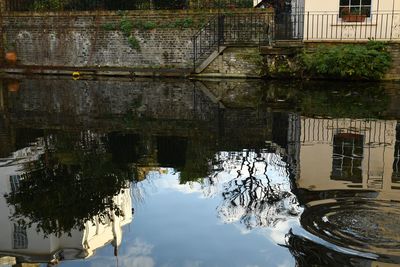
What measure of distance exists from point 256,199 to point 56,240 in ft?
8.03

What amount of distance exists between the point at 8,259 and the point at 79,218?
992 mm

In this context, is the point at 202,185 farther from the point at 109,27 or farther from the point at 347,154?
the point at 109,27

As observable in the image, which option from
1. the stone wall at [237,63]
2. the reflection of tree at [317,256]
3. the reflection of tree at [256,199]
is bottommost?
the reflection of tree at [317,256]

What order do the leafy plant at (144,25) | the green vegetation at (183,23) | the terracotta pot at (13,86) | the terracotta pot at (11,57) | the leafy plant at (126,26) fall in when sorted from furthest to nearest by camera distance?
the terracotta pot at (11,57)
the leafy plant at (126,26)
the leafy plant at (144,25)
the green vegetation at (183,23)
the terracotta pot at (13,86)

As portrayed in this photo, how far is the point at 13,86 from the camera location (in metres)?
18.3

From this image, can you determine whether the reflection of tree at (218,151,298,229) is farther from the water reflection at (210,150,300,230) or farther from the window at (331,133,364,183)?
the window at (331,133,364,183)

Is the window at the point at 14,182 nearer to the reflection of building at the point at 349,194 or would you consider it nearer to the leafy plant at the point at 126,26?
the reflection of building at the point at 349,194

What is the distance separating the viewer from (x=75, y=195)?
6.11 metres

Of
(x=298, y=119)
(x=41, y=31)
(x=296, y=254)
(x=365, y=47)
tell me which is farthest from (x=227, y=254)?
(x=41, y=31)

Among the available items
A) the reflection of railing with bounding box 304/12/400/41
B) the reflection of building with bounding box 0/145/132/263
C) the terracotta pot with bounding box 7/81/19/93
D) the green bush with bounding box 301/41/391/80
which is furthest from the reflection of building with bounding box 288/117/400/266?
the terracotta pot with bounding box 7/81/19/93

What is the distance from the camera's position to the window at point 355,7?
18.7m

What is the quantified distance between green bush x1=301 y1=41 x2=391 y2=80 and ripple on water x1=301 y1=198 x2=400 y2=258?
1269 cm

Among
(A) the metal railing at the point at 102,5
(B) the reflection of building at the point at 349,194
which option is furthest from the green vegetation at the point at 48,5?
(B) the reflection of building at the point at 349,194

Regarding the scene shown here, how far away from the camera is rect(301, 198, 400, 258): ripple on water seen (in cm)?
452
